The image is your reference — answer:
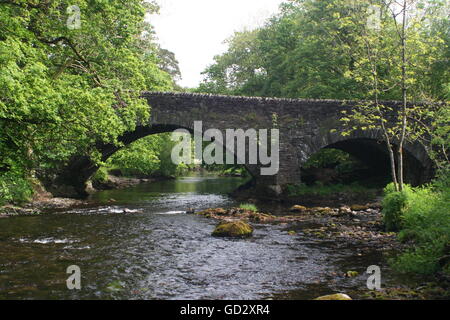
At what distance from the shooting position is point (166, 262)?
26.3ft

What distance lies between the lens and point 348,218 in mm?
13641

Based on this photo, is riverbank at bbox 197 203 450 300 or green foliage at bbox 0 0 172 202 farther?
green foliage at bbox 0 0 172 202

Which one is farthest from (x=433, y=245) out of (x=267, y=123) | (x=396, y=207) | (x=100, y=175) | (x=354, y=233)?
(x=100, y=175)

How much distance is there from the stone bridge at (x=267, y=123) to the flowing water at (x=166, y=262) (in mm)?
6802

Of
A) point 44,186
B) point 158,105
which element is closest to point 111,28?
point 158,105

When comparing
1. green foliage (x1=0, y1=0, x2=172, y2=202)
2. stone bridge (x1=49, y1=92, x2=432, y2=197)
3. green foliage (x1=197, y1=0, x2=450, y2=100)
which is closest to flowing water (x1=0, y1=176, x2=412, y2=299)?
green foliage (x1=0, y1=0, x2=172, y2=202)

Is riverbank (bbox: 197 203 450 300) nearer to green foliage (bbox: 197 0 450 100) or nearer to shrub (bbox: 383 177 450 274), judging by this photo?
shrub (bbox: 383 177 450 274)

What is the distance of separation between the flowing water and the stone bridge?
6.80 metres

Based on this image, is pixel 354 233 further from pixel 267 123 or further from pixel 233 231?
pixel 267 123

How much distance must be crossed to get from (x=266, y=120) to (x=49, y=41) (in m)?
10.5

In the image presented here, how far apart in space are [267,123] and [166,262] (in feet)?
39.5

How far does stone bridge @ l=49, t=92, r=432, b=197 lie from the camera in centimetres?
1798

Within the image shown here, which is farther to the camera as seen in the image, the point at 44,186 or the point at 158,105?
the point at 44,186
